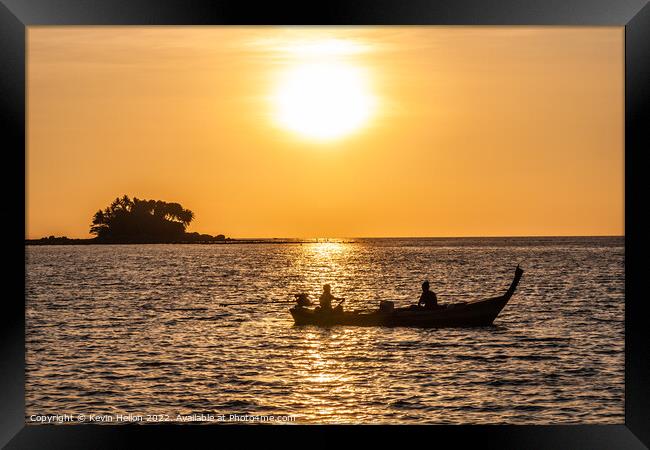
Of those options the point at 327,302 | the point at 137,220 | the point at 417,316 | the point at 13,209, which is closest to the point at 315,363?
the point at 327,302

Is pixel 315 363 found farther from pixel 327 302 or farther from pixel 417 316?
pixel 417 316

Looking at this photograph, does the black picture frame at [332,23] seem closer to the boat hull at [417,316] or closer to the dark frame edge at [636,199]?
the dark frame edge at [636,199]

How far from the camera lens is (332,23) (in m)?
4.81

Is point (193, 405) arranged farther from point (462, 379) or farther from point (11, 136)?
point (11, 136)

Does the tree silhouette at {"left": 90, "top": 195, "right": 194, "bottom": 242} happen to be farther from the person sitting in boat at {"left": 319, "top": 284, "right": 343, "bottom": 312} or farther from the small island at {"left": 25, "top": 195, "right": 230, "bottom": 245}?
the person sitting in boat at {"left": 319, "top": 284, "right": 343, "bottom": 312}

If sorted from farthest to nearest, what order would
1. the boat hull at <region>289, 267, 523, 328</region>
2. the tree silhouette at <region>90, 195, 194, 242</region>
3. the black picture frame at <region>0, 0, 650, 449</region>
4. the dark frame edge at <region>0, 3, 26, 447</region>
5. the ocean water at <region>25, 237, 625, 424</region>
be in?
the tree silhouette at <region>90, 195, 194, 242</region>
the boat hull at <region>289, 267, 523, 328</region>
the ocean water at <region>25, 237, 625, 424</region>
the dark frame edge at <region>0, 3, 26, 447</region>
the black picture frame at <region>0, 0, 650, 449</region>

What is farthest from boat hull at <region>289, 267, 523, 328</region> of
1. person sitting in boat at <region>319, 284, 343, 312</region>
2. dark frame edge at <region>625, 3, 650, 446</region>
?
dark frame edge at <region>625, 3, 650, 446</region>

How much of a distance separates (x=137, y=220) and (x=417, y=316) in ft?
289

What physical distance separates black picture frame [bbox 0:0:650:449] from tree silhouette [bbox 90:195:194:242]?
10000 cm

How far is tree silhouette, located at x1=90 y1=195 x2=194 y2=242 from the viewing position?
105188 millimetres

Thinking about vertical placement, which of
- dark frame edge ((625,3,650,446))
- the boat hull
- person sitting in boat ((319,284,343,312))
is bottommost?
the boat hull

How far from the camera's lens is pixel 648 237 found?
4820 millimetres

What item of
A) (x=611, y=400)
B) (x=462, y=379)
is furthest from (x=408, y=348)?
(x=611, y=400)

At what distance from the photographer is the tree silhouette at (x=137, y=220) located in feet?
345
